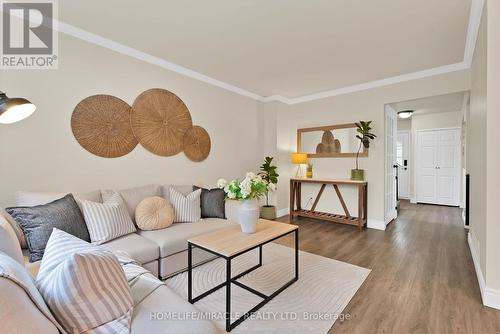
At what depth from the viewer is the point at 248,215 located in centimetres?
203

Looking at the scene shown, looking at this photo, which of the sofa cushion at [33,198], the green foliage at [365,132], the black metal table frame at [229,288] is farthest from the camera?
the green foliage at [365,132]

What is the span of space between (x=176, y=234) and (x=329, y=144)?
333 cm

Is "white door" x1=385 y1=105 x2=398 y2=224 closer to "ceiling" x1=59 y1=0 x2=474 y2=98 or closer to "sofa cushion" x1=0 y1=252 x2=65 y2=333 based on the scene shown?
"ceiling" x1=59 y1=0 x2=474 y2=98

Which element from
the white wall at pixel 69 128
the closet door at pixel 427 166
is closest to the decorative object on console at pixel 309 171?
the white wall at pixel 69 128

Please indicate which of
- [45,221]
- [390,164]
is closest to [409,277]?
[390,164]

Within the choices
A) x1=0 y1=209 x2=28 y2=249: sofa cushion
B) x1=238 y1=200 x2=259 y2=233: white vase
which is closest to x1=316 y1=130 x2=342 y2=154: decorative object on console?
x1=238 y1=200 x2=259 y2=233: white vase

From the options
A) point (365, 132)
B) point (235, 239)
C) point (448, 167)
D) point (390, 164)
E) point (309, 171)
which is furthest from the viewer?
point (448, 167)

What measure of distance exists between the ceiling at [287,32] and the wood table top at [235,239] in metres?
2.02

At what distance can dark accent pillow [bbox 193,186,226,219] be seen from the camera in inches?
114

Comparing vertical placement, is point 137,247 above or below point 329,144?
below

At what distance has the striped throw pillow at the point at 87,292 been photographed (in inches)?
30.5

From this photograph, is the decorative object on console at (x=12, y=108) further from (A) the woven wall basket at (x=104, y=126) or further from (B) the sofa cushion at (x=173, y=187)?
(B) the sofa cushion at (x=173, y=187)

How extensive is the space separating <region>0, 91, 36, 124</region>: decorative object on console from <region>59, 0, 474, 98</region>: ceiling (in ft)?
3.32

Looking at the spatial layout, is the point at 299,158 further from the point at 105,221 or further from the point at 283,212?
the point at 105,221
